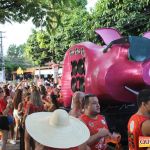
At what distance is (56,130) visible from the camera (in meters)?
3.45

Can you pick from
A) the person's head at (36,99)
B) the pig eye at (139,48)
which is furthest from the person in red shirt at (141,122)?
the person's head at (36,99)

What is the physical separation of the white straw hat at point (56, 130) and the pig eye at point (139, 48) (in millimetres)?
4547

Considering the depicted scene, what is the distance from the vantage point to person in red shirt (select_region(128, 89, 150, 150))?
4.20 metres

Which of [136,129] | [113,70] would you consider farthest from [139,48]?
[136,129]

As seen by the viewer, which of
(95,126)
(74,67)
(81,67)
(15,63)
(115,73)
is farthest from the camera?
(15,63)

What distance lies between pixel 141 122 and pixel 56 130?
1089 millimetres

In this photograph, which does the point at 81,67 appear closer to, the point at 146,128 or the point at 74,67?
the point at 74,67

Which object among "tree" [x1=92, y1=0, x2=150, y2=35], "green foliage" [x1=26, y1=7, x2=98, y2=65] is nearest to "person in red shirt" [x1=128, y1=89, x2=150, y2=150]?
"tree" [x1=92, y1=0, x2=150, y2=35]

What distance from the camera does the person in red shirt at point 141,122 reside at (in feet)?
13.8

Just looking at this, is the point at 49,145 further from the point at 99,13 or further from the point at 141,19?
the point at 99,13

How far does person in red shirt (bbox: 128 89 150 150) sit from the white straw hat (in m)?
0.75

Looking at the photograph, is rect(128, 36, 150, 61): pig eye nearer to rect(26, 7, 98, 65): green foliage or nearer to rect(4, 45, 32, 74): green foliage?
rect(26, 7, 98, 65): green foliage

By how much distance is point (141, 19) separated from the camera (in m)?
15.6

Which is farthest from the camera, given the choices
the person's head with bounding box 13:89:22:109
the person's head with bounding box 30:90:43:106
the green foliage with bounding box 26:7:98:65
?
the green foliage with bounding box 26:7:98:65
